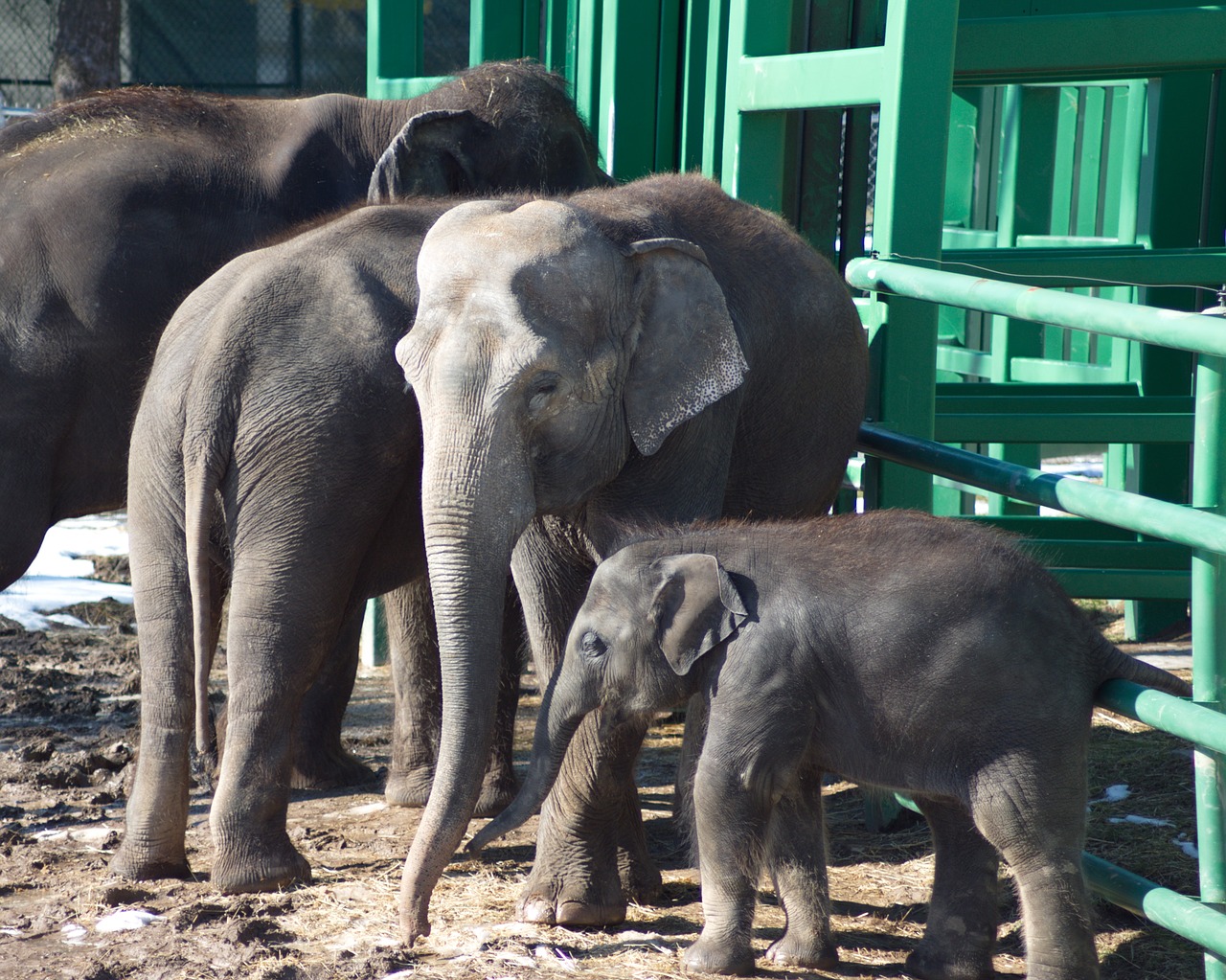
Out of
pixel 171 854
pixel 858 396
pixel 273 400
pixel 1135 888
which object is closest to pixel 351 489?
pixel 273 400

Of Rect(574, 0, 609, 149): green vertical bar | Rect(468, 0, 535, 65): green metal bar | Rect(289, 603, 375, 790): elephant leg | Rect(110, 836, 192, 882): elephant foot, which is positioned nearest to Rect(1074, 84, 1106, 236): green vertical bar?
Rect(574, 0, 609, 149): green vertical bar

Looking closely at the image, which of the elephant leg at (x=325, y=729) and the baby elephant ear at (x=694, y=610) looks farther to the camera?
the elephant leg at (x=325, y=729)

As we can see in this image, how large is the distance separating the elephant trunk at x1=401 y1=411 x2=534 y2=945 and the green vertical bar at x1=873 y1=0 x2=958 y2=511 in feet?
5.30

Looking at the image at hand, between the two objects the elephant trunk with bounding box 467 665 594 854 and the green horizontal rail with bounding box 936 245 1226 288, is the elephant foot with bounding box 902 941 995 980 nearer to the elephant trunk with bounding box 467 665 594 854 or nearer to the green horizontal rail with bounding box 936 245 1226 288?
the elephant trunk with bounding box 467 665 594 854

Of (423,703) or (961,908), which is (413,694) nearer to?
(423,703)

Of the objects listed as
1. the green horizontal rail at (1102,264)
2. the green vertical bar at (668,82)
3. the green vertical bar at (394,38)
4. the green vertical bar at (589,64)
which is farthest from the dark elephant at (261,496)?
the green vertical bar at (394,38)

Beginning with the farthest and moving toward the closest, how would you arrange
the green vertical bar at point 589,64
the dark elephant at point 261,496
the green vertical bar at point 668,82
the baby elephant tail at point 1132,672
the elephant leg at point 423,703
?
1. the green vertical bar at point 589,64
2. the green vertical bar at point 668,82
3. the elephant leg at point 423,703
4. the dark elephant at point 261,496
5. the baby elephant tail at point 1132,672

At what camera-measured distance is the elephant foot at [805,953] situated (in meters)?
3.51

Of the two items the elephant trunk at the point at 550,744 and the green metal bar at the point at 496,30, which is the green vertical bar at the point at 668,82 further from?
the elephant trunk at the point at 550,744

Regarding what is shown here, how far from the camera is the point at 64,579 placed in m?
8.57

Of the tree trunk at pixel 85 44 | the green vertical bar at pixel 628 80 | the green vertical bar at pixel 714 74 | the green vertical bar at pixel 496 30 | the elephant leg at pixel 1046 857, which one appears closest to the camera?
the elephant leg at pixel 1046 857

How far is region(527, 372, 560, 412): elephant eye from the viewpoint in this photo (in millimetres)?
3461

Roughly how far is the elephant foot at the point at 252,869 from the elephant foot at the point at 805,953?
1.30 metres

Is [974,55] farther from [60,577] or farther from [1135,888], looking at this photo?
[60,577]
